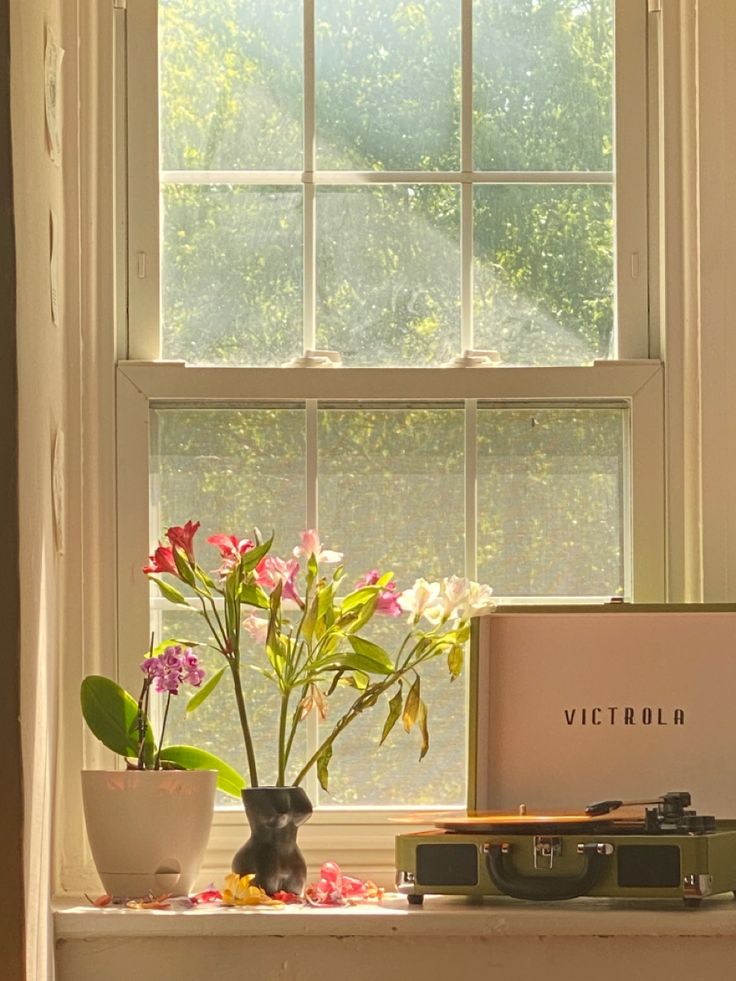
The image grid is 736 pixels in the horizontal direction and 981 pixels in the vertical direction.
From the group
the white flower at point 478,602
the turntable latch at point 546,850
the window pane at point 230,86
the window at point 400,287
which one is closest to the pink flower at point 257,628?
the window at point 400,287

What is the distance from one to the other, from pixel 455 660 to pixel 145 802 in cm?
50

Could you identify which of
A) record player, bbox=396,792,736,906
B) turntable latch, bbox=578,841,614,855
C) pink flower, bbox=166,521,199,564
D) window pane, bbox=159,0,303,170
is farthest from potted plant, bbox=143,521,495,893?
window pane, bbox=159,0,303,170

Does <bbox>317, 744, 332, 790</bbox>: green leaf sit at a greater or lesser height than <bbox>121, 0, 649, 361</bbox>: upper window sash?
lesser

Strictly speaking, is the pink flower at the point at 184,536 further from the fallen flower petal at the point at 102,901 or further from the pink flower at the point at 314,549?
the fallen flower petal at the point at 102,901

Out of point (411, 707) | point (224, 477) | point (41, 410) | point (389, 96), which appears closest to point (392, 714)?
point (411, 707)

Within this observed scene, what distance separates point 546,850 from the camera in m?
2.06

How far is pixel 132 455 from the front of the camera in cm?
250

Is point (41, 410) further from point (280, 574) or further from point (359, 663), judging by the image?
point (359, 663)

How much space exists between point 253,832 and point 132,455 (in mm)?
639

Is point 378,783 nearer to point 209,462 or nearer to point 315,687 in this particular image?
point 315,687

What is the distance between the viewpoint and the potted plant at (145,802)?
86.2 inches

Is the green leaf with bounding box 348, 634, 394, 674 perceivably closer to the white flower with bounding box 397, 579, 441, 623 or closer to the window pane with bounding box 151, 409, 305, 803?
the white flower with bounding box 397, 579, 441, 623

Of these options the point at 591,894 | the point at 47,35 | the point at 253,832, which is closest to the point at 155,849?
the point at 253,832

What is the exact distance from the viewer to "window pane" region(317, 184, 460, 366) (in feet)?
8.41
